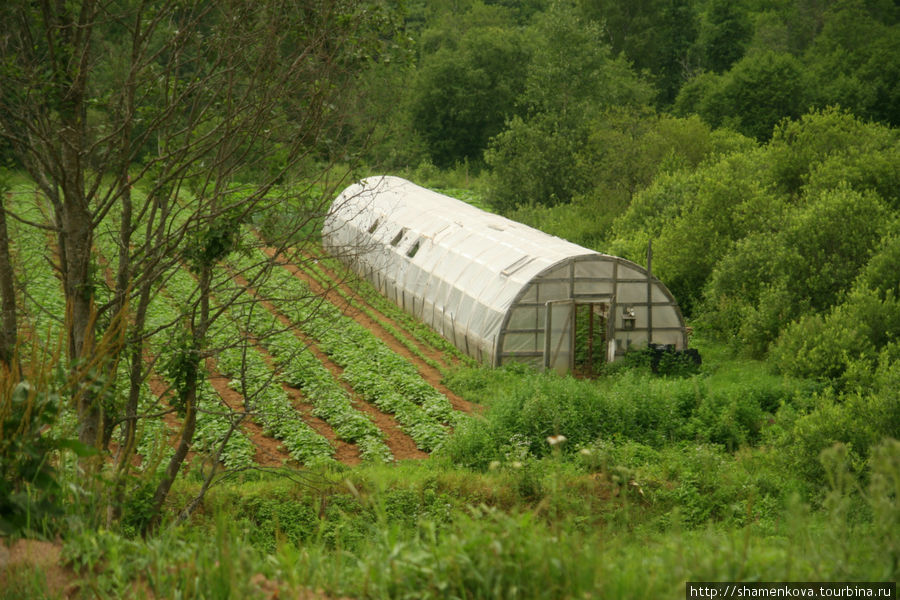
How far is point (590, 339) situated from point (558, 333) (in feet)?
3.15

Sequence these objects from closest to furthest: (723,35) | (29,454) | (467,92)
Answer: (29,454) → (467,92) → (723,35)

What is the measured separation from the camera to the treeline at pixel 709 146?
1970 cm

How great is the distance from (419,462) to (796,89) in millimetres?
40356

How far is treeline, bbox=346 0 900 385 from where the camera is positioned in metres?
19.7

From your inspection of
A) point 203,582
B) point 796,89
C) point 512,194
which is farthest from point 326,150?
point 796,89

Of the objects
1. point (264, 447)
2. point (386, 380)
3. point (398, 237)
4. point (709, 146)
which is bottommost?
point (264, 447)

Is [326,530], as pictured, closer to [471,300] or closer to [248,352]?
[248,352]

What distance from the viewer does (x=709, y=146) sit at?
35.8m

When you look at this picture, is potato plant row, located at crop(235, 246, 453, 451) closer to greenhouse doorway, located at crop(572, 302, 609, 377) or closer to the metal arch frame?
the metal arch frame

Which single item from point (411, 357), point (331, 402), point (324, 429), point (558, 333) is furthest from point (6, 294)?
point (558, 333)

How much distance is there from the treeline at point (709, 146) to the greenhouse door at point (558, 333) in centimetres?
459

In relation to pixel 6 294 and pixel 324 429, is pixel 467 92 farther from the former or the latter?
pixel 6 294

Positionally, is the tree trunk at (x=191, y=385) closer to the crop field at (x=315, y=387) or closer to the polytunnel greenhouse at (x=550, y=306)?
the crop field at (x=315, y=387)

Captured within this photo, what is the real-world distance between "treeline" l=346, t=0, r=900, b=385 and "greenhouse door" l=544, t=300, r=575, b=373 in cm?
459
